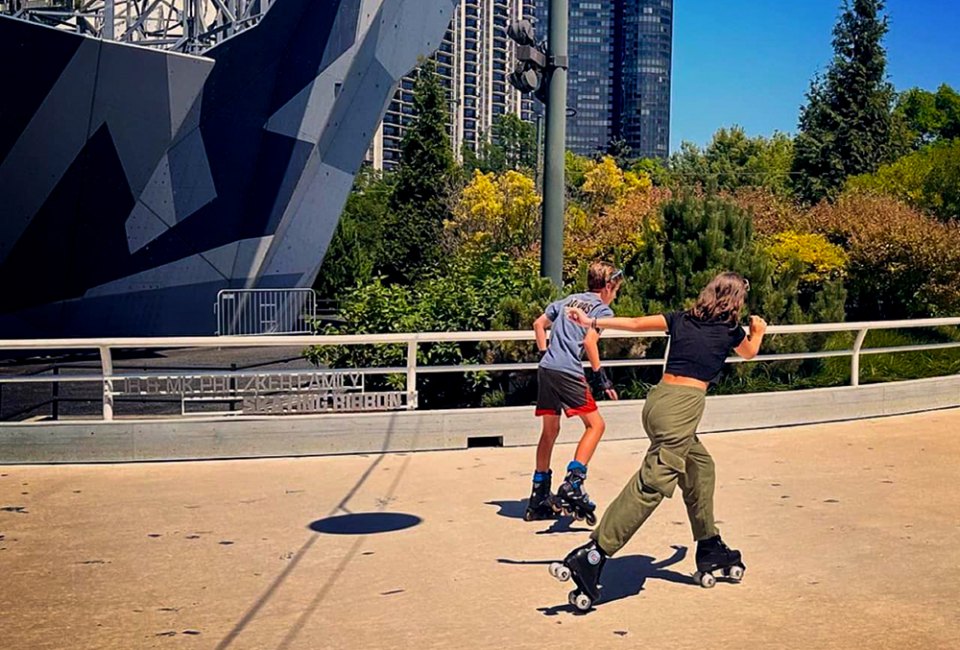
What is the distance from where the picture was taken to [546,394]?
9.38m

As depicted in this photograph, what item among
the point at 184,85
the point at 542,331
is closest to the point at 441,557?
the point at 542,331

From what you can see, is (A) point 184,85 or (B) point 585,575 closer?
(B) point 585,575

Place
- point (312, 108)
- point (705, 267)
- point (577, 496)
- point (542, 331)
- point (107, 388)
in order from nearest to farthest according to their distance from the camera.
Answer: point (577, 496) < point (542, 331) < point (107, 388) < point (705, 267) < point (312, 108)

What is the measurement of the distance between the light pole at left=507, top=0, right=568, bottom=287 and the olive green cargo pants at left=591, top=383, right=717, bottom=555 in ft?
22.4

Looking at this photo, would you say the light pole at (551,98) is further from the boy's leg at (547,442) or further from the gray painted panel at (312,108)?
the gray painted panel at (312,108)

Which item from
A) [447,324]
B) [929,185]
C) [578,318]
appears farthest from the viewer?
[929,185]

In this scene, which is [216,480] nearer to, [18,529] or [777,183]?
[18,529]

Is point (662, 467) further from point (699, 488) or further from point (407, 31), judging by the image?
point (407, 31)

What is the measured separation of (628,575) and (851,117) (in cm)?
6158

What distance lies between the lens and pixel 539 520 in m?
9.37

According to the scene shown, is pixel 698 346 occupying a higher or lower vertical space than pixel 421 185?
lower

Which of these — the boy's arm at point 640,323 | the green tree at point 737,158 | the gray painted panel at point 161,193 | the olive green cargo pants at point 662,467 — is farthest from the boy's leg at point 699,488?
the green tree at point 737,158

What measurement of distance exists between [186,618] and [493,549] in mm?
2410

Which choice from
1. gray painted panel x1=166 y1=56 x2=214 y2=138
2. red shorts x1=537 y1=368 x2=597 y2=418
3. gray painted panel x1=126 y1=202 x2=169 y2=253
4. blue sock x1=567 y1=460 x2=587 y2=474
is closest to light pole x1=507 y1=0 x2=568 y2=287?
red shorts x1=537 y1=368 x2=597 y2=418
